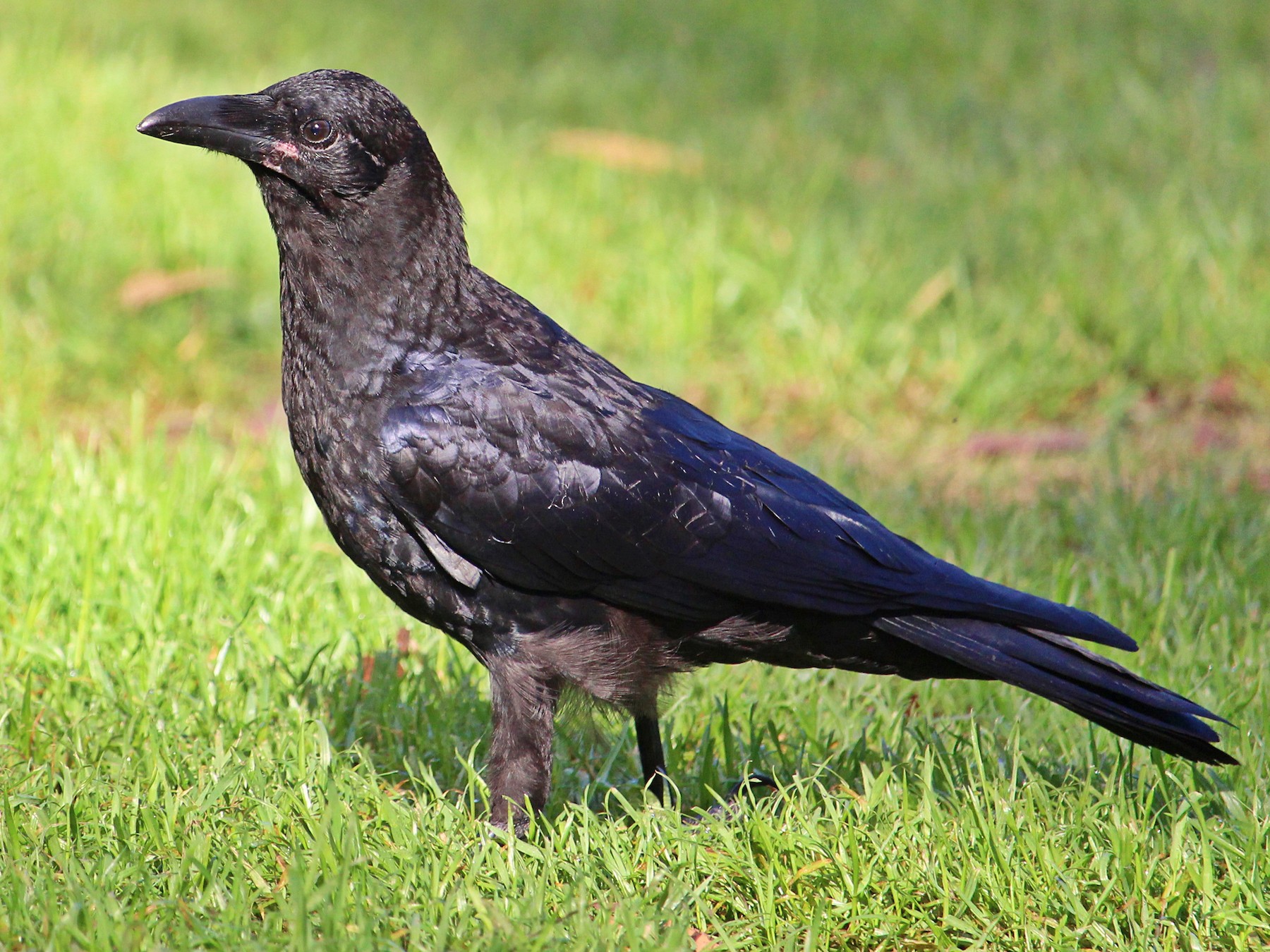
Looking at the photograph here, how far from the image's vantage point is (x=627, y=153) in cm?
778

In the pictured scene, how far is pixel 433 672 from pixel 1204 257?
4267 millimetres

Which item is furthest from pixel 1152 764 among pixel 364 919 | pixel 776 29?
pixel 776 29

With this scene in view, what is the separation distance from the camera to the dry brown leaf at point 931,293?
6.28 m

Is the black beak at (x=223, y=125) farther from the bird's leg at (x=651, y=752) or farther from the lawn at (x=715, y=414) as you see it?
the bird's leg at (x=651, y=752)

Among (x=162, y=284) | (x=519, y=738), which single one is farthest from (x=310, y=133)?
(x=162, y=284)

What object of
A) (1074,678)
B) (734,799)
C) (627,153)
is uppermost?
(627,153)

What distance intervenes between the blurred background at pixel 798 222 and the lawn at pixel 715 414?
3 centimetres

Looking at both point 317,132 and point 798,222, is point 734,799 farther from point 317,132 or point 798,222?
point 798,222

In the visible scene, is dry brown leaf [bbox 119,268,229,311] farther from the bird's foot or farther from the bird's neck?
the bird's foot

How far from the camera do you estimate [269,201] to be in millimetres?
3191

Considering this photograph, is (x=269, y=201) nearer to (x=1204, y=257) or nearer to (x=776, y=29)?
(x=1204, y=257)

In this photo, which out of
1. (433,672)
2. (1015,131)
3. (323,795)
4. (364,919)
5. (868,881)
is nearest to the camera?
(364,919)

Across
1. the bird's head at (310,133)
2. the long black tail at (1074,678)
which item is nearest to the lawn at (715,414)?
the long black tail at (1074,678)

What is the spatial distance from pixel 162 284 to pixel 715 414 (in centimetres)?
249
